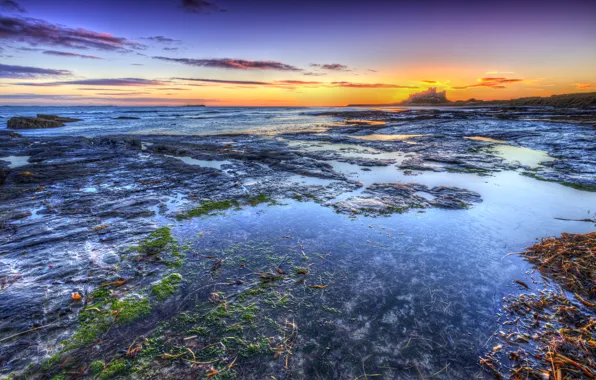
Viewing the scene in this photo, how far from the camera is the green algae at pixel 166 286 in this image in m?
4.86

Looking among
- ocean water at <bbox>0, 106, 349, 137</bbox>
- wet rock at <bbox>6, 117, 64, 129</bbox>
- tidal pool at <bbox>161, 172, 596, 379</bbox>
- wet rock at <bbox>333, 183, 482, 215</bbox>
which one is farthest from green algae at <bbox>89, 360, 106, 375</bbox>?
wet rock at <bbox>6, 117, 64, 129</bbox>

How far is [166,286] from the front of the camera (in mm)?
5059

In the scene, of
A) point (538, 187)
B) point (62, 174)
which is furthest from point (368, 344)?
point (62, 174)

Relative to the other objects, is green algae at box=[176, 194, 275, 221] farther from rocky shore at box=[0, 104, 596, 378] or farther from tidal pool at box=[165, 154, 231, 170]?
tidal pool at box=[165, 154, 231, 170]

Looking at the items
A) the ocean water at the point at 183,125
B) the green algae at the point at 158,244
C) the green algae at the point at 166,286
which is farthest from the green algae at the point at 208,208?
the ocean water at the point at 183,125

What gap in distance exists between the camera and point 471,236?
6.72 meters

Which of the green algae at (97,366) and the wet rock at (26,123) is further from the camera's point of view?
the wet rock at (26,123)

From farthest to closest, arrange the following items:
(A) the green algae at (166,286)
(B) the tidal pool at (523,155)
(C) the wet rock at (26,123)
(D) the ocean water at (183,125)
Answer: (C) the wet rock at (26,123) < (D) the ocean water at (183,125) < (B) the tidal pool at (523,155) < (A) the green algae at (166,286)

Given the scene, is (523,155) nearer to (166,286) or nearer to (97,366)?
(166,286)

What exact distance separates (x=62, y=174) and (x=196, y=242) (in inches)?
441

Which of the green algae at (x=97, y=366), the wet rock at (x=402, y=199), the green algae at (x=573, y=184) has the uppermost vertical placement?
the green algae at (x=573, y=184)

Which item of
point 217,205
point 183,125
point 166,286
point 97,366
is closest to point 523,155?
point 217,205

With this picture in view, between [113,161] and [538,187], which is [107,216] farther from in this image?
[538,187]

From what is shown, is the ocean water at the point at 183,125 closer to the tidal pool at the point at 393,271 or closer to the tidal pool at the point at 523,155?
the tidal pool at the point at 523,155
